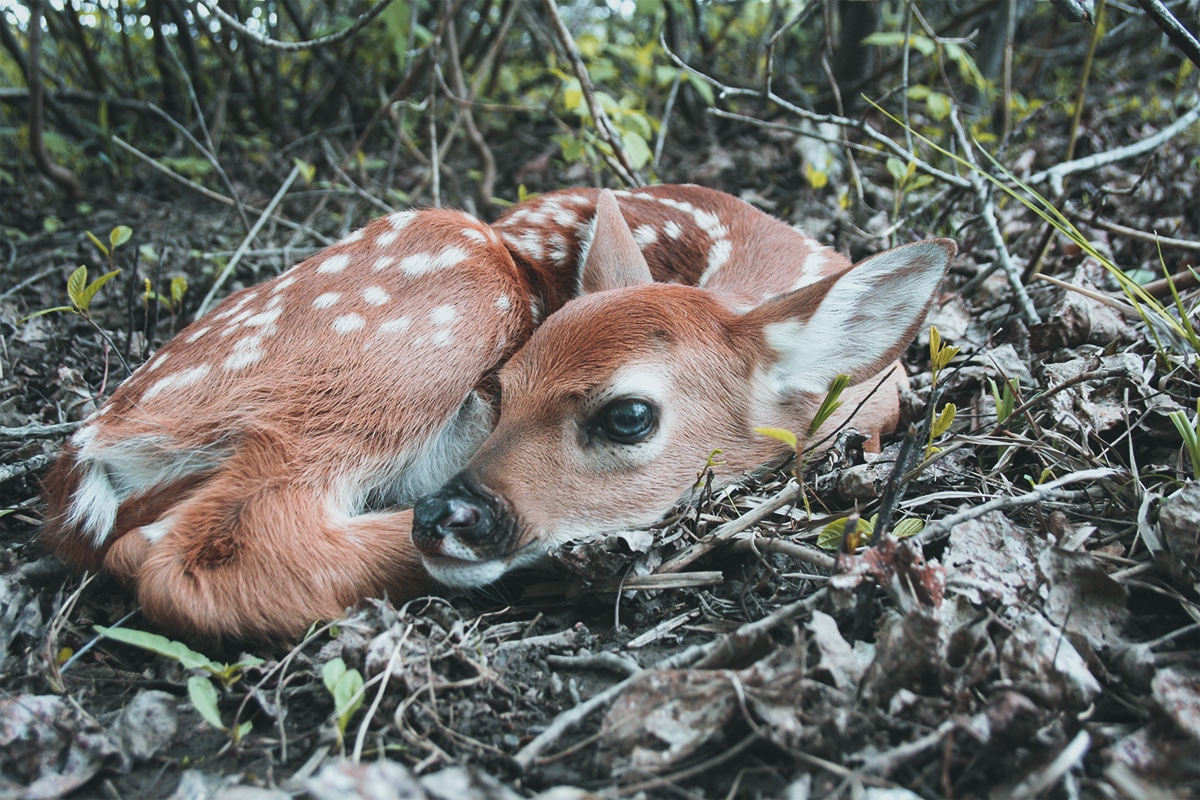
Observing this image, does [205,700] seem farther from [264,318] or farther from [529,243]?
[529,243]

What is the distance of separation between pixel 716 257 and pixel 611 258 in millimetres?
434

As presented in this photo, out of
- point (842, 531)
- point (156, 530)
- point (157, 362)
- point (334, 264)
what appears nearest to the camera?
point (842, 531)

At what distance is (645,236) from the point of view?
124 inches

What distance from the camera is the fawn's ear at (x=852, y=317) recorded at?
2.26 metres

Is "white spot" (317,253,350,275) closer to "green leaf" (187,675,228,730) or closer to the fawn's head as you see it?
the fawn's head

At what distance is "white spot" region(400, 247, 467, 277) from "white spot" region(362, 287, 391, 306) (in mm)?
108

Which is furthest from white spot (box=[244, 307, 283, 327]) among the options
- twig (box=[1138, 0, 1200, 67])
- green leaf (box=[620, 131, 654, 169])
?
twig (box=[1138, 0, 1200, 67])

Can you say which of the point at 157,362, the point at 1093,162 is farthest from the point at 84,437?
the point at 1093,162

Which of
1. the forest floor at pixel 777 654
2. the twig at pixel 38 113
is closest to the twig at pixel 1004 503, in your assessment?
the forest floor at pixel 777 654

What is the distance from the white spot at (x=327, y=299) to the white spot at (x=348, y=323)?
0.07 m

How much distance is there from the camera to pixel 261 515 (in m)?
2.12

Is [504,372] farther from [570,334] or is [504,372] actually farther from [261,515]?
[261,515]

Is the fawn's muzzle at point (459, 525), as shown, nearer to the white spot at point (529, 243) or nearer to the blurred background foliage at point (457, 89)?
the white spot at point (529, 243)

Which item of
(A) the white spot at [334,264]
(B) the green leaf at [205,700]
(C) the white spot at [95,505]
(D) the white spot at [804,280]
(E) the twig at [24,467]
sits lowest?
(B) the green leaf at [205,700]
